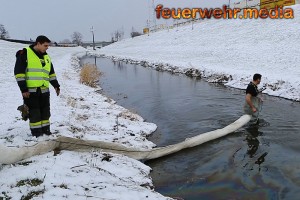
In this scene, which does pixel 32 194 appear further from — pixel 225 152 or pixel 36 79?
pixel 225 152

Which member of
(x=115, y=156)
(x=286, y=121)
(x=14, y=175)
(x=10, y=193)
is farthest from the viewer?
(x=286, y=121)

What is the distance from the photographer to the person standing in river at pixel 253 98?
30.8ft

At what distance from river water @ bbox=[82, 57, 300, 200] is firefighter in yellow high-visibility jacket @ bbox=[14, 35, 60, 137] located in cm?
285

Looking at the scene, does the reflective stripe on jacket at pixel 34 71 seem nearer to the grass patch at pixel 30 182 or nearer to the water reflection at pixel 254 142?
the grass patch at pixel 30 182

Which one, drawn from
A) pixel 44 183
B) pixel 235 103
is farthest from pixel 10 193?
pixel 235 103

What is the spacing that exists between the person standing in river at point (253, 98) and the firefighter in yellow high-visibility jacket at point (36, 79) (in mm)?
6060

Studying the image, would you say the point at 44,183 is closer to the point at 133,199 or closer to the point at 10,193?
the point at 10,193

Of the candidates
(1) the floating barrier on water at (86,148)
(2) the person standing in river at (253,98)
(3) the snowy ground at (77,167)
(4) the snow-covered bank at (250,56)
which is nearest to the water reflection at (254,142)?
(2) the person standing in river at (253,98)

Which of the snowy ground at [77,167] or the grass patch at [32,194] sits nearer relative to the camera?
the grass patch at [32,194]

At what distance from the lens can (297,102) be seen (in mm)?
13062

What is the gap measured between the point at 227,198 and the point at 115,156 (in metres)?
2.53

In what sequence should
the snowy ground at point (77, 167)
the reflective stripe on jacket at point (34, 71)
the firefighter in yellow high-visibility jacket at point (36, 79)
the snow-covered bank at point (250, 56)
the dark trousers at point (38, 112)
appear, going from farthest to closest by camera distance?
1. the snow-covered bank at point (250, 56)
2. the dark trousers at point (38, 112)
3. the reflective stripe on jacket at point (34, 71)
4. the firefighter in yellow high-visibility jacket at point (36, 79)
5. the snowy ground at point (77, 167)

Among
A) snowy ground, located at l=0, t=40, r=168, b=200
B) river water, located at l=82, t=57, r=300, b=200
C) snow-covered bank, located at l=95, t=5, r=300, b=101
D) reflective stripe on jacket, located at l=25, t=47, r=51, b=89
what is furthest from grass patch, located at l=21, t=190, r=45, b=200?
snow-covered bank, located at l=95, t=5, r=300, b=101

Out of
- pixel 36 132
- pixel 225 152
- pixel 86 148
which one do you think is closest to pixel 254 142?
pixel 225 152
